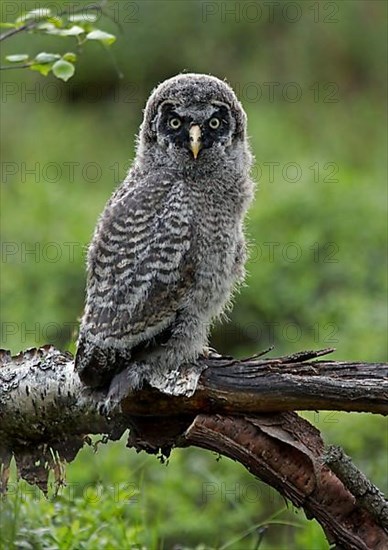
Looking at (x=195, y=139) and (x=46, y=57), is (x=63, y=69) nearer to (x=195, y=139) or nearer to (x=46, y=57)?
(x=46, y=57)

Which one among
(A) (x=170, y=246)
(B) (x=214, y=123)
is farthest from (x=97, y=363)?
(B) (x=214, y=123)

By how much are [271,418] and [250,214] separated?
492 centimetres

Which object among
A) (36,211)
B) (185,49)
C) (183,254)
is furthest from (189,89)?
(185,49)

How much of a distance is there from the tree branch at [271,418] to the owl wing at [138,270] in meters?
0.22

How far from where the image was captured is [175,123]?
4.15 m

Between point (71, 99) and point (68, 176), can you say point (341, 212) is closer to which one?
point (68, 176)

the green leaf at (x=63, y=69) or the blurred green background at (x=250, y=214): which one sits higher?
the green leaf at (x=63, y=69)

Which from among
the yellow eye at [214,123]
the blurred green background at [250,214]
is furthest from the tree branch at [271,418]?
the yellow eye at [214,123]

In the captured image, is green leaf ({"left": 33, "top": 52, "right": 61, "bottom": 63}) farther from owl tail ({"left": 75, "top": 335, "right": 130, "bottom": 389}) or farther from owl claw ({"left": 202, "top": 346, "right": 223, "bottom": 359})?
owl claw ({"left": 202, "top": 346, "right": 223, "bottom": 359})

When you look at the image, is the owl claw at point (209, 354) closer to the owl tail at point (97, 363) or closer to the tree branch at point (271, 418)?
the tree branch at point (271, 418)

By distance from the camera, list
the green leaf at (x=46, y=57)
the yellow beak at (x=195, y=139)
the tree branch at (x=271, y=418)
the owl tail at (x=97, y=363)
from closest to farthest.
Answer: the tree branch at (x=271, y=418) → the owl tail at (x=97, y=363) → the yellow beak at (x=195, y=139) → the green leaf at (x=46, y=57)

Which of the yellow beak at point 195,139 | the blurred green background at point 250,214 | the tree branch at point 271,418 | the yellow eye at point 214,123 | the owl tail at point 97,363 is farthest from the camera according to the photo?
the blurred green background at point 250,214

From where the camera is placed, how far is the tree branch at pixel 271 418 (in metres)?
3.61

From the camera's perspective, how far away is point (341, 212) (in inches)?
340
